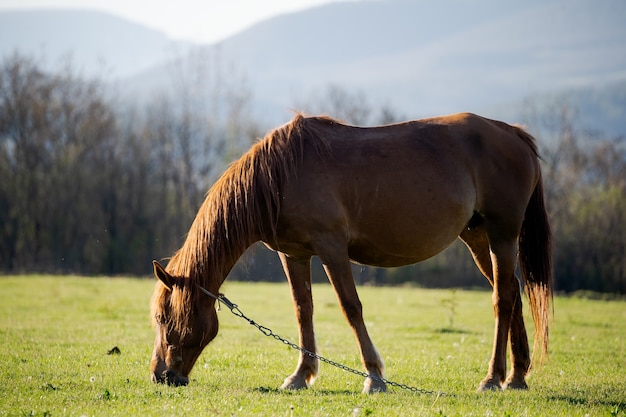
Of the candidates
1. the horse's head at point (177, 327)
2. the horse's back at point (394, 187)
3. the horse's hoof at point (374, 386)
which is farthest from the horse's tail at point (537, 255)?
the horse's head at point (177, 327)

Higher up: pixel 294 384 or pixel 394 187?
pixel 394 187

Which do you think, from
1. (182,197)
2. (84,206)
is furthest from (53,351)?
(182,197)

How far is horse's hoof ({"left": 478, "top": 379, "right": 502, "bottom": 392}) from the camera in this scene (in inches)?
305

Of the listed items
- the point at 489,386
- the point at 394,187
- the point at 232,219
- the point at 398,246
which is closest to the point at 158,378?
the point at 232,219

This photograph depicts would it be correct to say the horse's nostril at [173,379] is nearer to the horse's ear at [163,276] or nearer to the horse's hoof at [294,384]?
the horse's ear at [163,276]

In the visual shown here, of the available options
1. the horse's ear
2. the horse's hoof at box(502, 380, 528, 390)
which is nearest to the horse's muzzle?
the horse's ear

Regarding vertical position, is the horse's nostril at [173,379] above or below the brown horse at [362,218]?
below

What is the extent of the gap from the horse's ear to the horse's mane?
7cm

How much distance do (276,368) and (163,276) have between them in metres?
2.40

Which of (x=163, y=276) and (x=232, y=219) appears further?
(x=232, y=219)

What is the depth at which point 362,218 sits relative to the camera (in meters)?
7.63

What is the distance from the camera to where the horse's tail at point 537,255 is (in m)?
8.50

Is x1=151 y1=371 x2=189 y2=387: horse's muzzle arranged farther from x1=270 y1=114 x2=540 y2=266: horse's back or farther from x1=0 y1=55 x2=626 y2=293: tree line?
x1=0 y1=55 x2=626 y2=293: tree line

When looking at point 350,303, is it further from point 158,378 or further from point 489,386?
point 158,378
